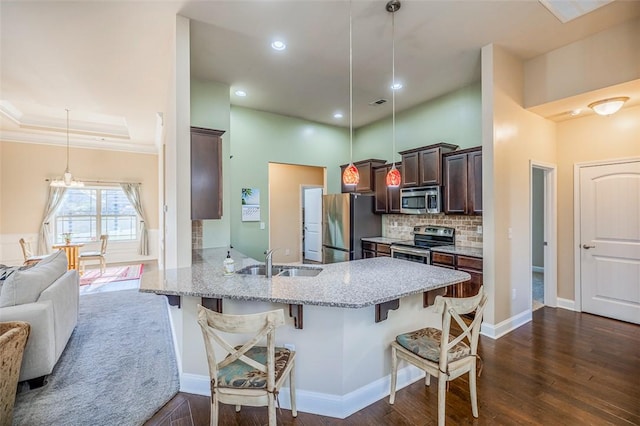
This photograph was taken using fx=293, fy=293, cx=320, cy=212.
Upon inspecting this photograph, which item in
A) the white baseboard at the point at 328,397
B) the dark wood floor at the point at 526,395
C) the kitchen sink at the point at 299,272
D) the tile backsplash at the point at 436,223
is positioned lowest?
the dark wood floor at the point at 526,395

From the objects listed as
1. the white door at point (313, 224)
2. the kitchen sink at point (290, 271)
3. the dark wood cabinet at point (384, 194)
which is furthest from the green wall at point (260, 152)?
the kitchen sink at point (290, 271)

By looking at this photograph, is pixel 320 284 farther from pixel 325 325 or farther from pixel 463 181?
pixel 463 181

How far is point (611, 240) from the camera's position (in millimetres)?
3850

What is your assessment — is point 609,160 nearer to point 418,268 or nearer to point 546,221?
point 546,221

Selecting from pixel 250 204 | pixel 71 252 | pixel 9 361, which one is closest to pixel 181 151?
pixel 9 361

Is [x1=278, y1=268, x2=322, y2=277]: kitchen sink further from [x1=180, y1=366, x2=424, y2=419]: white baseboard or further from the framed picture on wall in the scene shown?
the framed picture on wall

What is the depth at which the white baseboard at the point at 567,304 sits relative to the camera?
419cm

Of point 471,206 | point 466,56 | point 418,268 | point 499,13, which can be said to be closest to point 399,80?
point 466,56

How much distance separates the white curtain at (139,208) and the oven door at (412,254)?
6749mm

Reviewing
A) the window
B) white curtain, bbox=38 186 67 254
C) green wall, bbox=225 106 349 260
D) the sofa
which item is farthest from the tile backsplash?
white curtain, bbox=38 186 67 254

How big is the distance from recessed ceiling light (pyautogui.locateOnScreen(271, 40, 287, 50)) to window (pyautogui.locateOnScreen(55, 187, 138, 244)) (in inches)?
267

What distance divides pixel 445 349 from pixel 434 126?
13.2ft

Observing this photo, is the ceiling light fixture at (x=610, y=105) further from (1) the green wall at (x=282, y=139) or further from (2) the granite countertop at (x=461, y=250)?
(2) the granite countertop at (x=461, y=250)

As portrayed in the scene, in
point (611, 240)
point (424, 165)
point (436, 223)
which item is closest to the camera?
point (611, 240)
